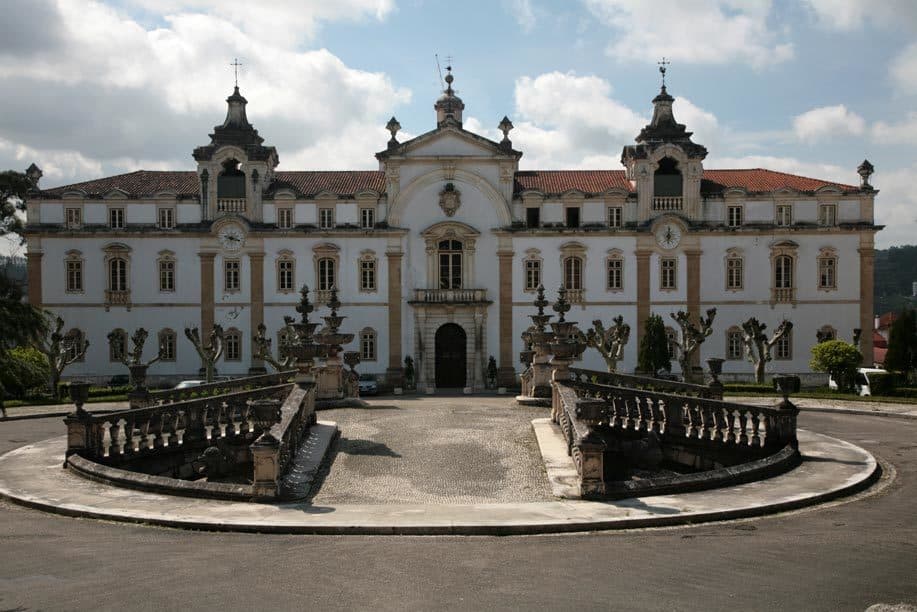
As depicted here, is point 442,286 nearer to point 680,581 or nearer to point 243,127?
point 243,127

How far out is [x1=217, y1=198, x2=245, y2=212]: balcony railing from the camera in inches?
1780

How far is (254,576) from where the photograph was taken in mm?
9430

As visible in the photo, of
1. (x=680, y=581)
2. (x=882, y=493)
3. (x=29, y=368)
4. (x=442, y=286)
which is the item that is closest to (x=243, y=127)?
(x=442, y=286)

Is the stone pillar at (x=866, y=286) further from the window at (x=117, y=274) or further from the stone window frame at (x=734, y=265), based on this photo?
the window at (x=117, y=274)

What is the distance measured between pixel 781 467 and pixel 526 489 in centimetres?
453

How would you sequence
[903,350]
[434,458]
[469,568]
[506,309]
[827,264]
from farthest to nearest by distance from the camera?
[827,264], [506,309], [903,350], [434,458], [469,568]

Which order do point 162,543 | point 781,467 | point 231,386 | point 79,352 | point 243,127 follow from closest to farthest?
point 162,543
point 781,467
point 231,386
point 79,352
point 243,127

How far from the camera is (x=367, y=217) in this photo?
4516 cm

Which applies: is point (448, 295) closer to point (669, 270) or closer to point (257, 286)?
point (257, 286)

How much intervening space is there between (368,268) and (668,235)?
1469 cm

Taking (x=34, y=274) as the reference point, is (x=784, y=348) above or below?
below

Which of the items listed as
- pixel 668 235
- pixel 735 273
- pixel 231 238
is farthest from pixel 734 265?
pixel 231 238

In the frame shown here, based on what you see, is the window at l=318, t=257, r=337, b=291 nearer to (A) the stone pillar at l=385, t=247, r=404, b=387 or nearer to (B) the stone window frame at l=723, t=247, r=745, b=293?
(A) the stone pillar at l=385, t=247, r=404, b=387

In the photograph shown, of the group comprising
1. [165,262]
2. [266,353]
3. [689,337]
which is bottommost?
[266,353]
